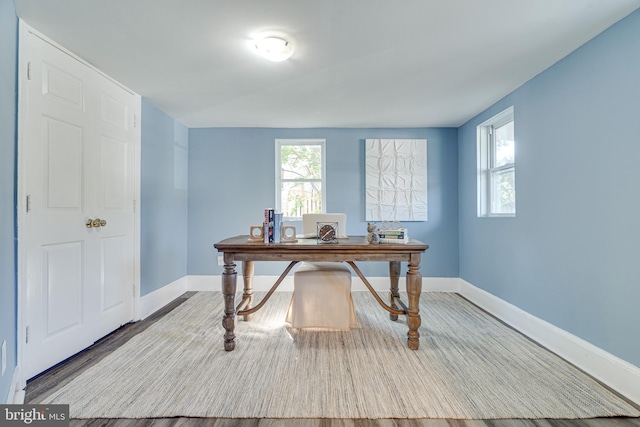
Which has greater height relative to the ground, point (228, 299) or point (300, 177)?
point (300, 177)

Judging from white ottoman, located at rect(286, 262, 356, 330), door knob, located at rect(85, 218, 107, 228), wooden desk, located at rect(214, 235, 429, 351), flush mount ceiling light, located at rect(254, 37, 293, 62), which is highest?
flush mount ceiling light, located at rect(254, 37, 293, 62)

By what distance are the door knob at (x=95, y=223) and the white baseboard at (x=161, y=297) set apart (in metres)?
0.92

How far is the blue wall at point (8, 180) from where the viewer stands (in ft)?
4.82

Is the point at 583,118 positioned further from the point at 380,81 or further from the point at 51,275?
the point at 51,275

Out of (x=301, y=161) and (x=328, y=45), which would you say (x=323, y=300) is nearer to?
(x=328, y=45)

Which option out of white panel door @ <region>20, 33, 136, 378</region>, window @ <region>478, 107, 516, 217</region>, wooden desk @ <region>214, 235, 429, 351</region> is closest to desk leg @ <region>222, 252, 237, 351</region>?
wooden desk @ <region>214, 235, 429, 351</region>

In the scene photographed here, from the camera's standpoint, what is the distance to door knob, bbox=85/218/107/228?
2186mm

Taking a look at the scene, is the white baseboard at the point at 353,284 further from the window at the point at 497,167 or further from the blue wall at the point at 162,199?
the window at the point at 497,167

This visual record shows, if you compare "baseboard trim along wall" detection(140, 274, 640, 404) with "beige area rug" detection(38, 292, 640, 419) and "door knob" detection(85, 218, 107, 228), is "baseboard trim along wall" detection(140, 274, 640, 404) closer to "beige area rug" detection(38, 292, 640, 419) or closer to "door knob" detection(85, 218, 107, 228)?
"beige area rug" detection(38, 292, 640, 419)

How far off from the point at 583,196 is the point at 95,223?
144 inches

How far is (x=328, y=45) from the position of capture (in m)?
1.92

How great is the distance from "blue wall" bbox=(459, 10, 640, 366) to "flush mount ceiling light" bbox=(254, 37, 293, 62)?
2.05 m

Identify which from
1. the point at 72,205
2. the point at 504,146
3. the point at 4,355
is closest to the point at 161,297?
the point at 72,205

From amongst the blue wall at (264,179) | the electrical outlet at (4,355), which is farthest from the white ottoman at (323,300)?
the electrical outlet at (4,355)
